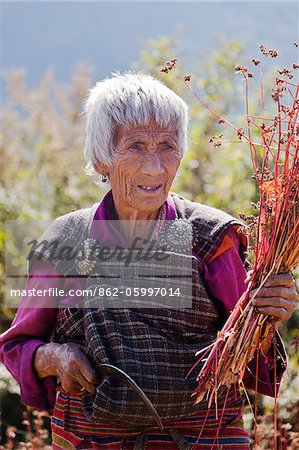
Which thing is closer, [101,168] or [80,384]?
[80,384]

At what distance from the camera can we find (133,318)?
Result: 222 centimetres

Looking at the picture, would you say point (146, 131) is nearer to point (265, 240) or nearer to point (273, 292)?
point (265, 240)

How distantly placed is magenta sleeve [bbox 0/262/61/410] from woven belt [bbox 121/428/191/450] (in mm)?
351

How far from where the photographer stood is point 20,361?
94.2 inches

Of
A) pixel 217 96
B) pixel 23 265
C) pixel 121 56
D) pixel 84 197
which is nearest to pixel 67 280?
pixel 23 265

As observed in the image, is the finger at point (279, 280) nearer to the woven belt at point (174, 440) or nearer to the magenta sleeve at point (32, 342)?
the woven belt at point (174, 440)

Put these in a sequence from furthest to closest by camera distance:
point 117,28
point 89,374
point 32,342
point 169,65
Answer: point 117,28
point 32,342
point 89,374
point 169,65

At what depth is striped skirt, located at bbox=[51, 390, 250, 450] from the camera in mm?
2199

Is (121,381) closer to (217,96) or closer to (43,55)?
(217,96)

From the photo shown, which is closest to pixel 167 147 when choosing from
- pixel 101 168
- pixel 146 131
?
pixel 146 131

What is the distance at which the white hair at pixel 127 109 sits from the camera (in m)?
2.26

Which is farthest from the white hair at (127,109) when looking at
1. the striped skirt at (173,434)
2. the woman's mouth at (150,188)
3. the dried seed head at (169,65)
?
the striped skirt at (173,434)

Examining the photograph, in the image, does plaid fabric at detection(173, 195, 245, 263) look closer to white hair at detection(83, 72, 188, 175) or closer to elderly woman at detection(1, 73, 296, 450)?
elderly woman at detection(1, 73, 296, 450)

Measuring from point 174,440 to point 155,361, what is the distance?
24 centimetres
